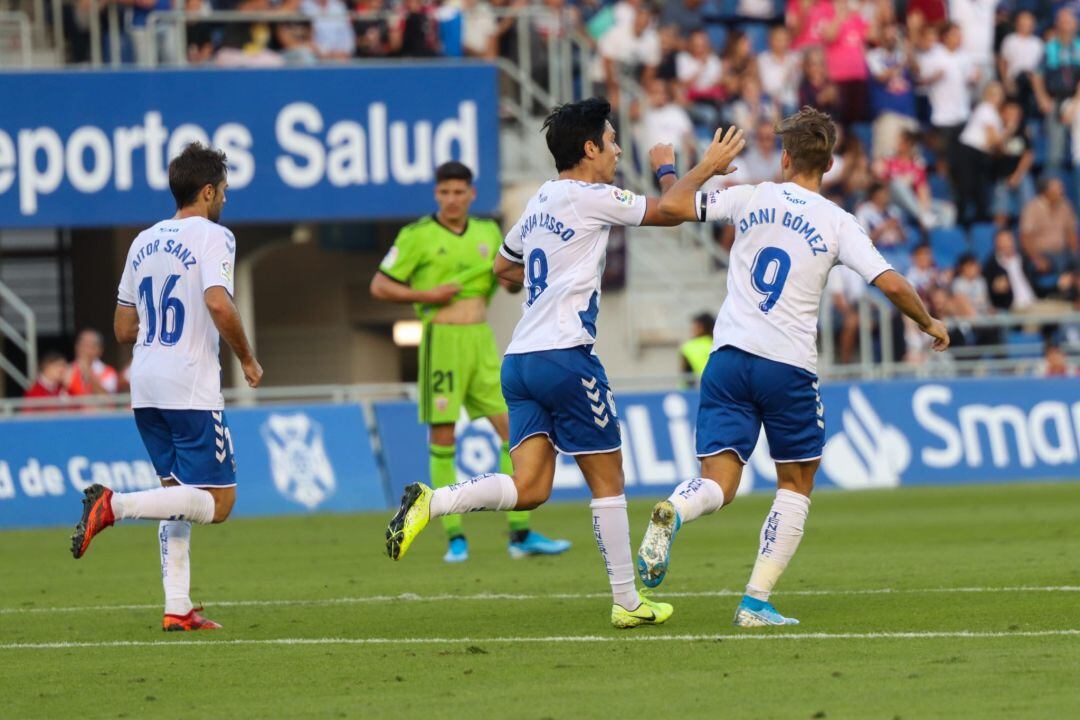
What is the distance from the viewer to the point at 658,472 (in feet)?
64.5

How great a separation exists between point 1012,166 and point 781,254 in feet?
59.7

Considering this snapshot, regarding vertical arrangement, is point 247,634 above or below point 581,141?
below

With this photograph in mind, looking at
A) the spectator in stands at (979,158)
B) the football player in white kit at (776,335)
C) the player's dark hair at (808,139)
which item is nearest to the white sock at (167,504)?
the football player in white kit at (776,335)

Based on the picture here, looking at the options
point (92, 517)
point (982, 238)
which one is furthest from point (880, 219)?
point (92, 517)

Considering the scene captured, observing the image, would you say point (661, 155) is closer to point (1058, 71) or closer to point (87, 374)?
point (87, 374)

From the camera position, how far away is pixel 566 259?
28.7ft

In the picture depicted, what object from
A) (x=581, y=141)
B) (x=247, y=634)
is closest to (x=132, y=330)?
(x=247, y=634)

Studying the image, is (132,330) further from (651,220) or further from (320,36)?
(320,36)

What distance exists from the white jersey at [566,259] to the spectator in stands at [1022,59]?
61.9ft

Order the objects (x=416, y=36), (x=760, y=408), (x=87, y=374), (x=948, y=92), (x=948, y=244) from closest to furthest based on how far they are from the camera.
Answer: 1. (x=760, y=408)
2. (x=87, y=374)
3. (x=416, y=36)
4. (x=948, y=244)
5. (x=948, y=92)

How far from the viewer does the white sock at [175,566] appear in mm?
9352

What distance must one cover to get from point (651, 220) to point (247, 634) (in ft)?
8.92

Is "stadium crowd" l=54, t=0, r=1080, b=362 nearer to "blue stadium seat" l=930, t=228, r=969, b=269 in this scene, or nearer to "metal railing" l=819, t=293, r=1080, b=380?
"blue stadium seat" l=930, t=228, r=969, b=269

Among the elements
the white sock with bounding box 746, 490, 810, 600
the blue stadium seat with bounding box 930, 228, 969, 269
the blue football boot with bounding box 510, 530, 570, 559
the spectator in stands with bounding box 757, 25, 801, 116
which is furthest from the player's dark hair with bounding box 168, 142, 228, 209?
the blue stadium seat with bounding box 930, 228, 969, 269
